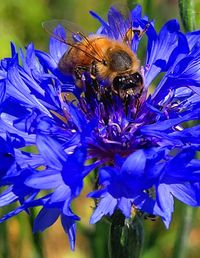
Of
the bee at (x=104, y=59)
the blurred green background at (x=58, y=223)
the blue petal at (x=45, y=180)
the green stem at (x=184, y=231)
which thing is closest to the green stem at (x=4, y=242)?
the blurred green background at (x=58, y=223)

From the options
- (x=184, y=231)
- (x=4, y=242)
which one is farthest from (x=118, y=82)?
(x=4, y=242)

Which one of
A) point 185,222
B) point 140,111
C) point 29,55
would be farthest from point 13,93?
point 185,222

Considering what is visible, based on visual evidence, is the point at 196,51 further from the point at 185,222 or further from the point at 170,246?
the point at 170,246

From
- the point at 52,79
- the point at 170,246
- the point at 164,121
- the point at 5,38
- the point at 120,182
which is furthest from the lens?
the point at 170,246

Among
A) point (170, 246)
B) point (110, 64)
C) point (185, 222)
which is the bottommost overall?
point (170, 246)

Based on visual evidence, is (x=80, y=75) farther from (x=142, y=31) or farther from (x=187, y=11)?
(x=187, y=11)

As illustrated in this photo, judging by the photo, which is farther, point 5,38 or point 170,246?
point 170,246

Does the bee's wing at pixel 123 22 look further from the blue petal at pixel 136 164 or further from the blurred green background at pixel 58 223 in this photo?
the blue petal at pixel 136 164

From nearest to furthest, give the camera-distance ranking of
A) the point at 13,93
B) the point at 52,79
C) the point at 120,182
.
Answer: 1. the point at 120,182
2. the point at 13,93
3. the point at 52,79
